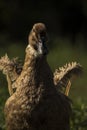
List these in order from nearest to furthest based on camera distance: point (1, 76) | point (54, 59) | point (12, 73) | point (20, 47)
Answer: point (12, 73) < point (1, 76) < point (54, 59) < point (20, 47)

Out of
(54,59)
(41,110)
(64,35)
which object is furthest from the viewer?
(64,35)

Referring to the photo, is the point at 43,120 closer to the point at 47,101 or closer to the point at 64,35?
the point at 47,101

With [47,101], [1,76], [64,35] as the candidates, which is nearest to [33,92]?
[47,101]

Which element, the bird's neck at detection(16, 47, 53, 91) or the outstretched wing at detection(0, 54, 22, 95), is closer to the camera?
the bird's neck at detection(16, 47, 53, 91)

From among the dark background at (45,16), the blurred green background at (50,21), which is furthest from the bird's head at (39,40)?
the dark background at (45,16)

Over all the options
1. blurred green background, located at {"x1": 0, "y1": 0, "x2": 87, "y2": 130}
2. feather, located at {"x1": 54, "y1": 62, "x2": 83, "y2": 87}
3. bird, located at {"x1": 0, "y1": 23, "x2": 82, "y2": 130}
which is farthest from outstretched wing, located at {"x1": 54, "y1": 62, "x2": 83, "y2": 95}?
blurred green background, located at {"x1": 0, "y1": 0, "x2": 87, "y2": 130}

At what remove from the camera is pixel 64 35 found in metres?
17.8

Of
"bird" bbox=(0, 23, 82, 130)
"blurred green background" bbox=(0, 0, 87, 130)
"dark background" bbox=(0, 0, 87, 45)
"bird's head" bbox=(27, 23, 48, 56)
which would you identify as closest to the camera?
"bird's head" bbox=(27, 23, 48, 56)

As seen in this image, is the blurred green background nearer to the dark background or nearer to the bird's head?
the dark background

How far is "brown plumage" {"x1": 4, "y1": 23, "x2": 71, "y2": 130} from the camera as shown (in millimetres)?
6844

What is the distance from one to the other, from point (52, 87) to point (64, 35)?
10909mm

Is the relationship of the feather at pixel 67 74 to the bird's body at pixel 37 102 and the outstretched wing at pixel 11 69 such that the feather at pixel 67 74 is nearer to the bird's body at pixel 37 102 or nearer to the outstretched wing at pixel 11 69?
the outstretched wing at pixel 11 69

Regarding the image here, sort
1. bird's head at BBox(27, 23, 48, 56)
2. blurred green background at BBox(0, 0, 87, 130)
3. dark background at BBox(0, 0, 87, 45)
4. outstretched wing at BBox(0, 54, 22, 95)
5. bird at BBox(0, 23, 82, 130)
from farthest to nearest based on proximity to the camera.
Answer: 1. dark background at BBox(0, 0, 87, 45)
2. blurred green background at BBox(0, 0, 87, 130)
3. outstretched wing at BBox(0, 54, 22, 95)
4. bird at BBox(0, 23, 82, 130)
5. bird's head at BBox(27, 23, 48, 56)

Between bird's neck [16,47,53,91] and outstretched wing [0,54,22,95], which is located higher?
outstretched wing [0,54,22,95]
